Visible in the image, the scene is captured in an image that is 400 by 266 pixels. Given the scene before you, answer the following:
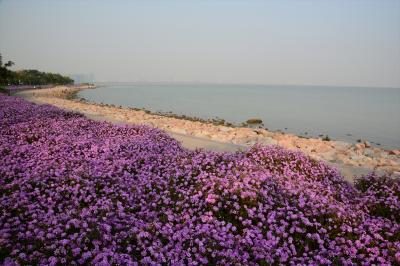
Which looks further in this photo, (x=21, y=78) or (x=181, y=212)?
(x=21, y=78)

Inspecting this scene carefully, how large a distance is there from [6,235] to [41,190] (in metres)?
2.16

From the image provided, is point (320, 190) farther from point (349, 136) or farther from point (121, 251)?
point (349, 136)

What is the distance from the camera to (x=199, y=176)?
7.69 m

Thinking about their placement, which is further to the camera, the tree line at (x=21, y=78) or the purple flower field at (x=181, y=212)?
the tree line at (x=21, y=78)

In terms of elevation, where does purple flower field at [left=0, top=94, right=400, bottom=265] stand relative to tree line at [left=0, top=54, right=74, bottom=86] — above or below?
below

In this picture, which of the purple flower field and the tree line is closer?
the purple flower field

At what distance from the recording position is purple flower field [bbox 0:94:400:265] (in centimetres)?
497

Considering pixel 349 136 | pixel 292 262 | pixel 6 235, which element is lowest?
pixel 349 136

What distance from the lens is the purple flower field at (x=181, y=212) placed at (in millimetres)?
4969

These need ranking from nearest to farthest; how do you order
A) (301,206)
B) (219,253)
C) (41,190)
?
1. (219,253)
2. (301,206)
3. (41,190)

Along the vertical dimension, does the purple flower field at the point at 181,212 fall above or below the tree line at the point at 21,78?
below

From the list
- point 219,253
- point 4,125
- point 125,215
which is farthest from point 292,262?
point 4,125

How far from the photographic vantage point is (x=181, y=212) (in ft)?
21.0

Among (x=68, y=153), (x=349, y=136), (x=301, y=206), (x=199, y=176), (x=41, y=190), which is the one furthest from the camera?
(x=349, y=136)
